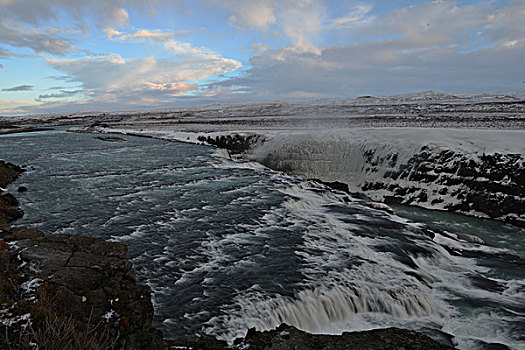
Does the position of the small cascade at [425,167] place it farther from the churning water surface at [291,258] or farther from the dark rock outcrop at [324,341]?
the dark rock outcrop at [324,341]

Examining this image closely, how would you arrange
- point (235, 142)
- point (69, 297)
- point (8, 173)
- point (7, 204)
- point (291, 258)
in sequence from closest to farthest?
point (69, 297) < point (291, 258) < point (7, 204) < point (8, 173) < point (235, 142)

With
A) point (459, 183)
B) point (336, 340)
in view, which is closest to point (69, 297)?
point (336, 340)

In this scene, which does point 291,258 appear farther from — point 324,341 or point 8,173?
point 8,173

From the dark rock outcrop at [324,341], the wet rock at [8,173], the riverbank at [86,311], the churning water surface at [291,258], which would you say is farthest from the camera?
the wet rock at [8,173]

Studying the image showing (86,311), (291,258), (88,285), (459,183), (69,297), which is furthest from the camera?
(459,183)

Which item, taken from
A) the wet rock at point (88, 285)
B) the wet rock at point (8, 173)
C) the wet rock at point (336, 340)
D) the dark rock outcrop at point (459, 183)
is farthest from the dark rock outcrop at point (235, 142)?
the wet rock at point (336, 340)

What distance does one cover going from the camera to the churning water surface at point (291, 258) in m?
7.62

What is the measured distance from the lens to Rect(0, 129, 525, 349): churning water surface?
7617 mm

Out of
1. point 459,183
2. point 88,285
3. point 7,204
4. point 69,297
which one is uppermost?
point 69,297

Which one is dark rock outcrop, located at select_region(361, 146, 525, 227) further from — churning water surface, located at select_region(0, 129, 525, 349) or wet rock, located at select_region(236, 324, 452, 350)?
wet rock, located at select_region(236, 324, 452, 350)

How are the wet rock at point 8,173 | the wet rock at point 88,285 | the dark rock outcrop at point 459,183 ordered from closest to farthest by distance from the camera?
the wet rock at point 88,285, the dark rock outcrop at point 459,183, the wet rock at point 8,173

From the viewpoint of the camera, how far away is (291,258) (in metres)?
10.2

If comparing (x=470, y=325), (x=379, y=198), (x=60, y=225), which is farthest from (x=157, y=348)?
(x=379, y=198)

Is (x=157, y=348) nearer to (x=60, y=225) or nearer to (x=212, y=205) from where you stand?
(x=60, y=225)
